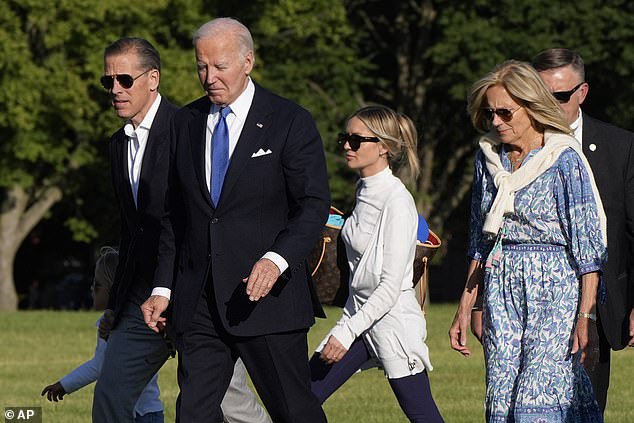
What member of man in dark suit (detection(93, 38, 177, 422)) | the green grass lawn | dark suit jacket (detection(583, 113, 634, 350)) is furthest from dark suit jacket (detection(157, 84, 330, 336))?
the green grass lawn

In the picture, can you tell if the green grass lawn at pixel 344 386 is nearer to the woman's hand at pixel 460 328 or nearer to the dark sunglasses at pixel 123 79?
the dark sunglasses at pixel 123 79

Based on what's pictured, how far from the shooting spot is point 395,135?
24.8ft

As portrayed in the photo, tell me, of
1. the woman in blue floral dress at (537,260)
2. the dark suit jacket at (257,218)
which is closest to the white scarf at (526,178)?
the woman in blue floral dress at (537,260)

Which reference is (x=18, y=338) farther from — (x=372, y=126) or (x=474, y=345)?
(x=372, y=126)

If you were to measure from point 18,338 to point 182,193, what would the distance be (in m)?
15.5

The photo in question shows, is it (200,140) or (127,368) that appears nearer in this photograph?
(200,140)

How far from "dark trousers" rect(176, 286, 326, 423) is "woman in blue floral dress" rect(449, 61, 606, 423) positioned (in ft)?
2.55

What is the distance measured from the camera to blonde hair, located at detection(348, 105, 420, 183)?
754cm

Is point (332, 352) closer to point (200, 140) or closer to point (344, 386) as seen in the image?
point (200, 140)

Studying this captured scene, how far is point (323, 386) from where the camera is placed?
24.7 ft

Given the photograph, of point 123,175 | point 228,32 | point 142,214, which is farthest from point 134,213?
point 228,32

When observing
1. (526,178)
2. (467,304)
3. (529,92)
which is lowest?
(467,304)

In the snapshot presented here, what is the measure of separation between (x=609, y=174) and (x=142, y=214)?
2.29 metres

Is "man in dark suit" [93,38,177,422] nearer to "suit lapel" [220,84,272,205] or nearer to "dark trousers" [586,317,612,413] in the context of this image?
"suit lapel" [220,84,272,205]
